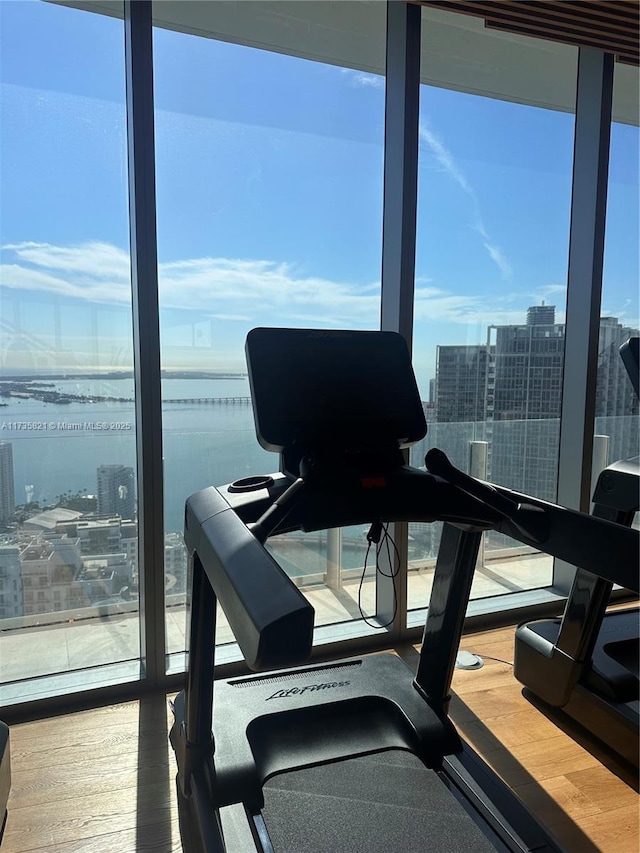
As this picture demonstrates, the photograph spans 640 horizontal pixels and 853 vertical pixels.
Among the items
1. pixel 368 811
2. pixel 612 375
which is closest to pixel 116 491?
pixel 368 811

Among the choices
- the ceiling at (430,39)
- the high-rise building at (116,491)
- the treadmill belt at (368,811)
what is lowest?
the treadmill belt at (368,811)

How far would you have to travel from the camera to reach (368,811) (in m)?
1.55

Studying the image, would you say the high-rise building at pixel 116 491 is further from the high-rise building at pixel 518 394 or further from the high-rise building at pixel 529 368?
the high-rise building at pixel 529 368

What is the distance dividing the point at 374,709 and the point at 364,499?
2.66 ft

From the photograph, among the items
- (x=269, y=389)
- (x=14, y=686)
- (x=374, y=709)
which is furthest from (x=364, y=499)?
(x=14, y=686)

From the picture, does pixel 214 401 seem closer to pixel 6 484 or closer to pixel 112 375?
pixel 112 375

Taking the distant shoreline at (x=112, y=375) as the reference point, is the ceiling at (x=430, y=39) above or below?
above

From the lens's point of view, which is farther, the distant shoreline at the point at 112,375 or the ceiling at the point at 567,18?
the ceiling at the point at 567,18

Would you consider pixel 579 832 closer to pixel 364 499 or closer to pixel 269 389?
pixel 364 499

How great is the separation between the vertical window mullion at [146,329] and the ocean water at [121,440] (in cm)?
10

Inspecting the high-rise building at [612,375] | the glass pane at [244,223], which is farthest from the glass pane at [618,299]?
the glass pane at [244,223]

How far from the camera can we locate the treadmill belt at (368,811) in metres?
1.45

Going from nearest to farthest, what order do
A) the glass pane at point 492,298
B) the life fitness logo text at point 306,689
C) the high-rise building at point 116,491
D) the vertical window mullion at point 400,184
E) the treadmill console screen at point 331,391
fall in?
the treadmill console screen at point 331,391, the life fitness logo text at point 306,689, the high-rise building at point 116,491, the vertical window mullion at point 400,184, the glass pane at point 492,298

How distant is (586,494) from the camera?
10.5 feet
